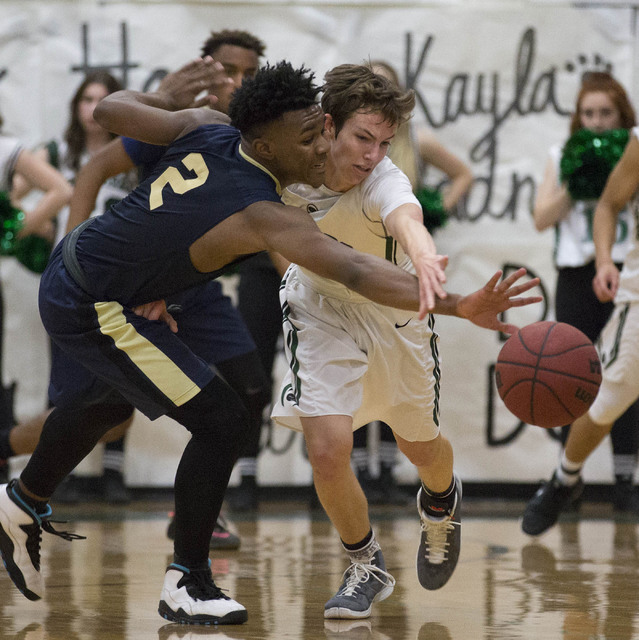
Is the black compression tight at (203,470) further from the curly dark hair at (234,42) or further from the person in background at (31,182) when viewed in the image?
the person in background at (31,182)

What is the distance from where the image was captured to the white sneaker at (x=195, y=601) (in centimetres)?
339

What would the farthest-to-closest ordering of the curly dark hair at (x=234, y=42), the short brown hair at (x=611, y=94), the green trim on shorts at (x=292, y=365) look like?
1. the short brown hair at (x=611, y=94)
2. the curly dark hair at (x=234, y=42)
3. the green trim on shorts at (x=292, y=365)

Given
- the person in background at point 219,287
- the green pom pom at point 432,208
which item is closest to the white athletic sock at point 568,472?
the person in background at point 219,287

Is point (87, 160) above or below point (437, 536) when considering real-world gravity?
above

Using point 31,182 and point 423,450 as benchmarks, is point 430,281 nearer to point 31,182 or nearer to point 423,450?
point 423,450

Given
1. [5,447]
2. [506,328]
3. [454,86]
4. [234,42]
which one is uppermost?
[454,86]

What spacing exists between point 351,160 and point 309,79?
1.21 feet

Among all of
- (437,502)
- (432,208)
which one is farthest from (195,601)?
(432,208)

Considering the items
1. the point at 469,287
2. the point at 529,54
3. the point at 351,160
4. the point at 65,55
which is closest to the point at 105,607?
the point at 351,160

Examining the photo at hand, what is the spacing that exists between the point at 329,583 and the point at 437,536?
0.45 meters

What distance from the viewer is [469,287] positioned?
6.73m

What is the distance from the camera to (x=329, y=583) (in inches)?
163

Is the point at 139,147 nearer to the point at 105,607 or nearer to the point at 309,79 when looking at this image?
the point at 309,79

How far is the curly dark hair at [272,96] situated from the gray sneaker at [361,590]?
4.81 feet
